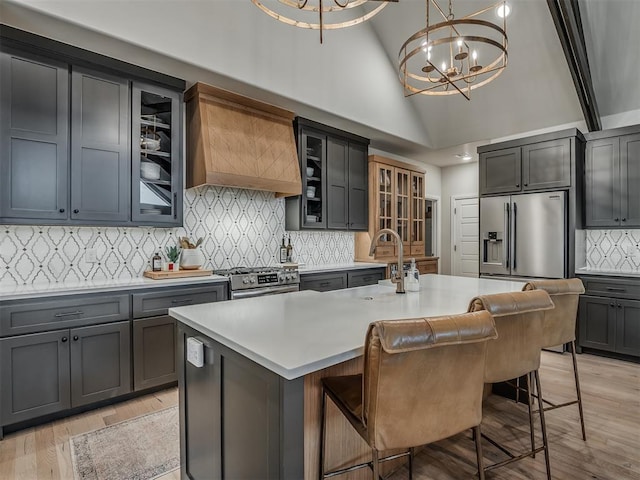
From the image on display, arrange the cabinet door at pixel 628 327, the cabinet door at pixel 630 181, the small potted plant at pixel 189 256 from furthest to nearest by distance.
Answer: the cabinet door at pixel 630 181 → the cabinet door at pixel 628 327 → the small potted plant at pixel 189 256

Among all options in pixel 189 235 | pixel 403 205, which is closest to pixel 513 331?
pixel 189 235

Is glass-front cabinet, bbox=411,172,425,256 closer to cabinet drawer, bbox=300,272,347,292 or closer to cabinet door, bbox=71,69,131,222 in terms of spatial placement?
cabinet drawer, bbox=300,272,347,292

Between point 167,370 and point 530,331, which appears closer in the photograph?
point 530,331

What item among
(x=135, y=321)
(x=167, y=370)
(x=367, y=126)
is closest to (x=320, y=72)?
(x=367, y=126)

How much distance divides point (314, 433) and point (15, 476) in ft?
5.91

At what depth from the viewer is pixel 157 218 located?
3.21m

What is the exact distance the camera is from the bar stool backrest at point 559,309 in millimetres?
2082

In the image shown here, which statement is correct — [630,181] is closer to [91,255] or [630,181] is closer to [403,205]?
[403,205]

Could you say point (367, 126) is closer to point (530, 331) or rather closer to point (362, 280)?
point (362, 280)

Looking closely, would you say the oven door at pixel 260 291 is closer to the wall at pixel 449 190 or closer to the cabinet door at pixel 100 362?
the cabinet door at pixel 100 362

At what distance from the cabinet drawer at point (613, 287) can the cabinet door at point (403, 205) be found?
2.36 meters

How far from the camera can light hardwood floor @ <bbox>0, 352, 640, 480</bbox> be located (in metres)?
1.99

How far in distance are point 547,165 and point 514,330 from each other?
3505 mm

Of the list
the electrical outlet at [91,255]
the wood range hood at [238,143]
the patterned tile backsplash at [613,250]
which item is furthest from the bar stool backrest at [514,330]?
the patterned tile backsplash at [613,250]
